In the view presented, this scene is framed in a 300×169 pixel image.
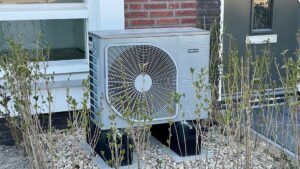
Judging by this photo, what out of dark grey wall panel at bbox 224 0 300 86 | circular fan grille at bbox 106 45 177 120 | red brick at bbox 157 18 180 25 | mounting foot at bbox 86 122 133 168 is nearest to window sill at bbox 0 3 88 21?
red brick at bbox 157 18 180 25

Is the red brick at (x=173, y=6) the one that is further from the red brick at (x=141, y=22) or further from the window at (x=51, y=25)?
the window at (x=51, y=25)

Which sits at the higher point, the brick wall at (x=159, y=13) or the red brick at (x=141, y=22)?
the brick wall at (x=159, y=13)

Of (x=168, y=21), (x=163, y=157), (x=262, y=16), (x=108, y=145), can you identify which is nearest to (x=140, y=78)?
(x=108, y=145)

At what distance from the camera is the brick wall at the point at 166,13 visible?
14.5 ft

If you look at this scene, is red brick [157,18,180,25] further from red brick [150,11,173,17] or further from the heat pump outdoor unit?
the heat pump outdoor unit

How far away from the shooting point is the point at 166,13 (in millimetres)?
4516

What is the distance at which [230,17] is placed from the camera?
5.27 metres

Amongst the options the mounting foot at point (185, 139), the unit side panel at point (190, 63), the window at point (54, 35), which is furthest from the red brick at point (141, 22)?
the mounting foot at point (185, 139)

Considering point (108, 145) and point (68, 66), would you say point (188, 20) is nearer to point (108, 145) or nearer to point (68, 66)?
point (68, 66)

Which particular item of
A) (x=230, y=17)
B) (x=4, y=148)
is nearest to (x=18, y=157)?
(x=4, y=148)

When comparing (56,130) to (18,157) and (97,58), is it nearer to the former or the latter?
(18,157)

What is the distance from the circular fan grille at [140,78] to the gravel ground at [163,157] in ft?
1.28

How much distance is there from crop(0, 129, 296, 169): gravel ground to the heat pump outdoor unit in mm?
344

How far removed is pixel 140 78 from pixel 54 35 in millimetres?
1243
